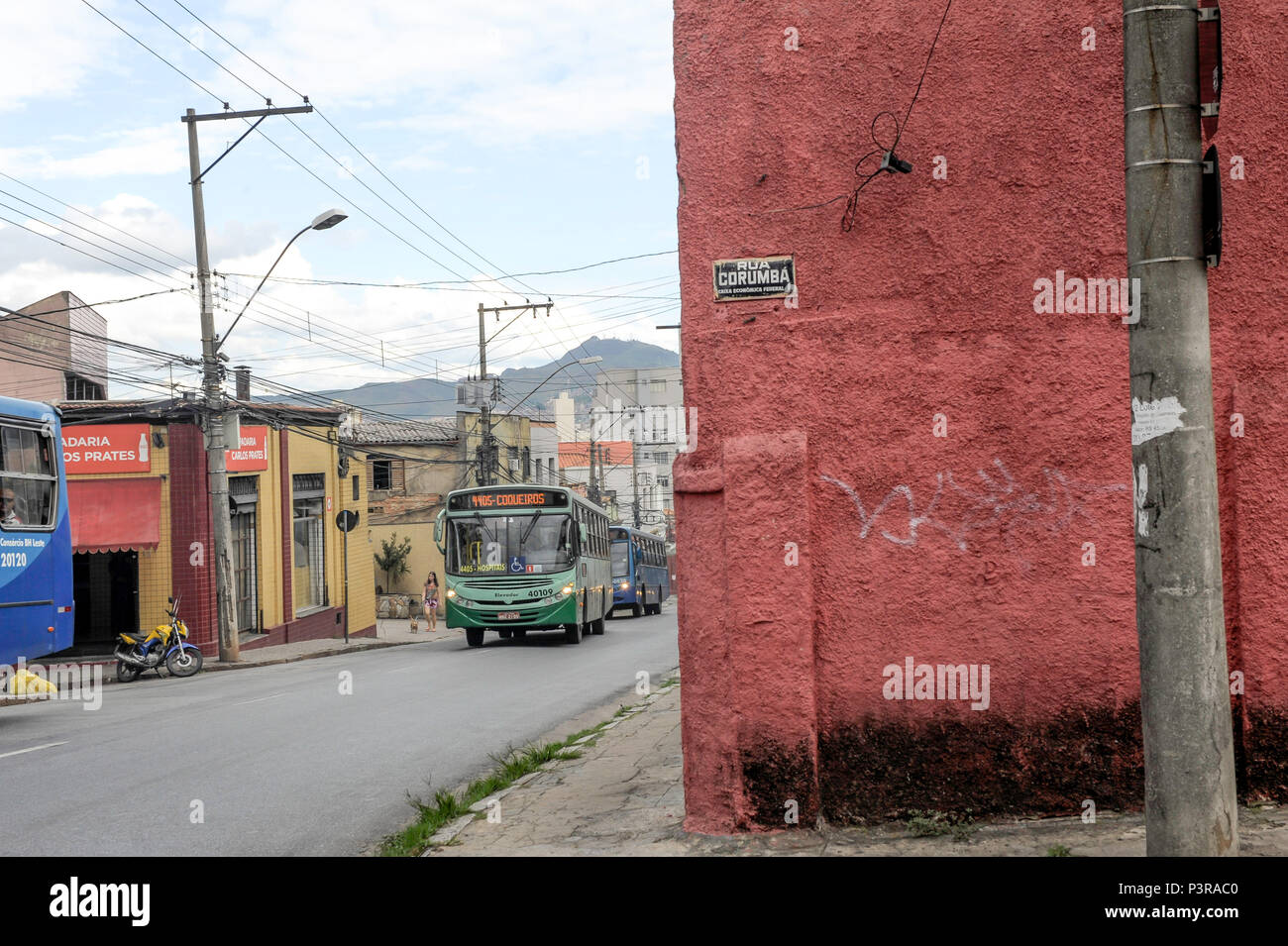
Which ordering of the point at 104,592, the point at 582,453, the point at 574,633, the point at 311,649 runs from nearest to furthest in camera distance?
the point at 574,633, the point at 104,592, the point at 311,649, the point at 582,453

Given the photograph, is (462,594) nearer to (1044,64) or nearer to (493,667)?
(493,667)

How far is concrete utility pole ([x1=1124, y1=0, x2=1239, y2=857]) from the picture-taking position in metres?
3.85

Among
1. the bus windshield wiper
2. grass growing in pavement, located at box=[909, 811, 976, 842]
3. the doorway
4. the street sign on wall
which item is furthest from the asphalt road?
the street sign on wall

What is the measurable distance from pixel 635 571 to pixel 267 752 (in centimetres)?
3185

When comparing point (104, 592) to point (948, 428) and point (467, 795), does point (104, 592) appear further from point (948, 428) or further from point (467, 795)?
point (948, 428)

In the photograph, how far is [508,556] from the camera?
22.3 meters

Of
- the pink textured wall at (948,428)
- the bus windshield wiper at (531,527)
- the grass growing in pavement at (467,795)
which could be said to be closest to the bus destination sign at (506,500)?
the bus windshield wiper at (531,527)

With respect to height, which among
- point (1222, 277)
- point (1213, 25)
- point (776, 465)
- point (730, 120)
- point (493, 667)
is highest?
point (730, 120)

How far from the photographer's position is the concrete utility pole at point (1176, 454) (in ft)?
12.6

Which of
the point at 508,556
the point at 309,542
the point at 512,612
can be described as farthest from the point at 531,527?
the point at 309,542

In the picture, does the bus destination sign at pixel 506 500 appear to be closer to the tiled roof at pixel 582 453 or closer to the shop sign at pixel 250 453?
the shop sign at pixel 250 453
